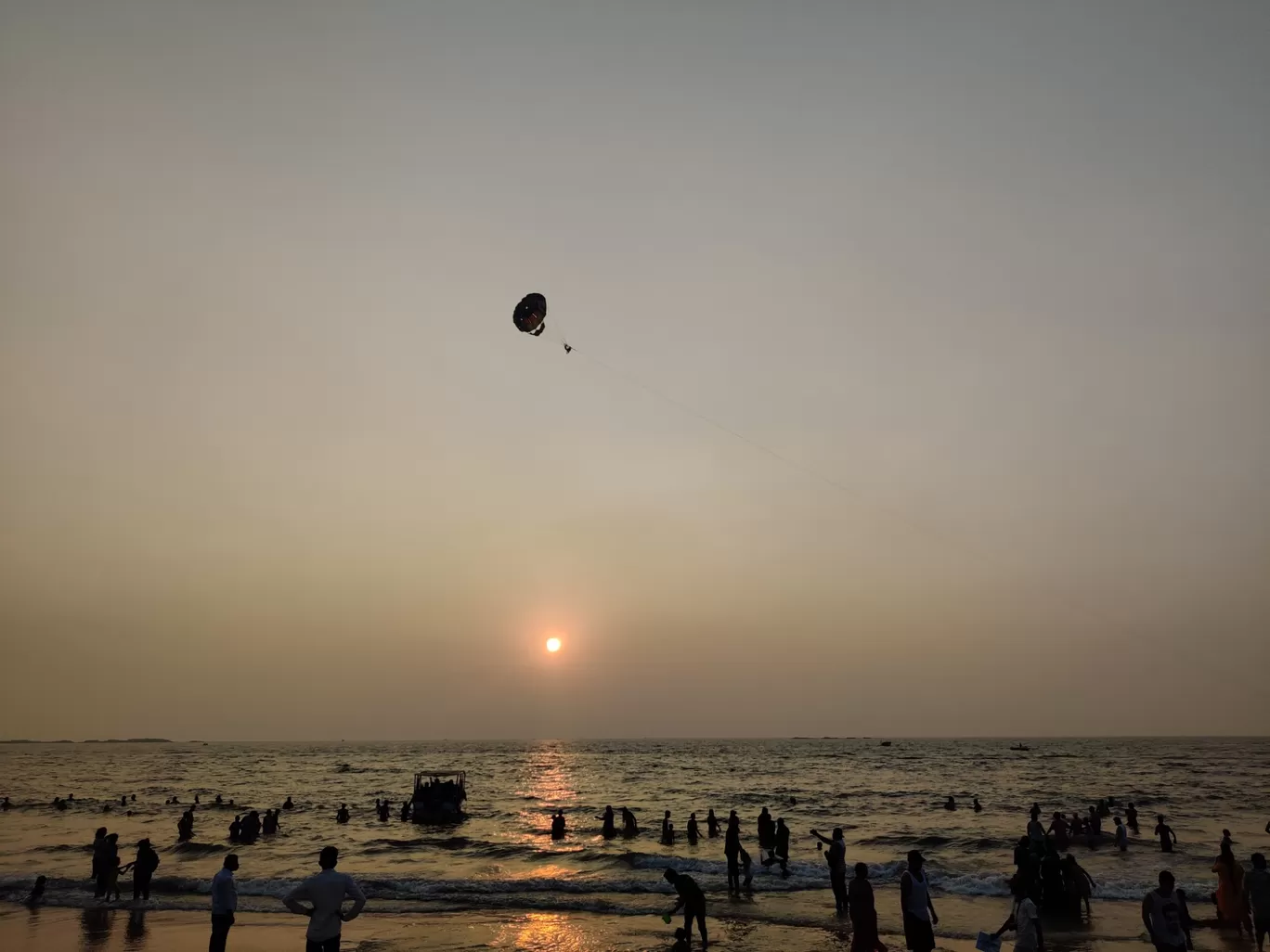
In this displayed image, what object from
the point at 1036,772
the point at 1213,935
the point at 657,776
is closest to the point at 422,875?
the point at 1213,935

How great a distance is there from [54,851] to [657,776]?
6174 cm

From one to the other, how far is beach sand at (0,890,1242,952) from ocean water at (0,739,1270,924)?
128 centimetres

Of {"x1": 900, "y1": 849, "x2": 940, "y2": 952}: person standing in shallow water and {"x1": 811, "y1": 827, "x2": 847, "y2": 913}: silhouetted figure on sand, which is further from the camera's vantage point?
{"x1": 811, "y1": 827, "x2": 847, "y2": 913}: silhouetted figure on sand

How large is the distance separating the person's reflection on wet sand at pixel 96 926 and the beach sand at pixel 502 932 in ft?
0.07

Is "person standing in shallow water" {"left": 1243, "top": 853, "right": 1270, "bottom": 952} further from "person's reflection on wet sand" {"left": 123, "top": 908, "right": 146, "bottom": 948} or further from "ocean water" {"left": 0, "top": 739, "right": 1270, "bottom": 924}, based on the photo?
"person's reflection on wet sand" {"left": 123, "top": 908, "right": 146, "bottom": 948}

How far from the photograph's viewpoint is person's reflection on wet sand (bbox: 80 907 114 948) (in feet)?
57.4

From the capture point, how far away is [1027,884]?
14219 millimetres

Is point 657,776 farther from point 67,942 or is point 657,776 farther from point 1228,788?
point 67,942

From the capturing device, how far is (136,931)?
1873 centimetres

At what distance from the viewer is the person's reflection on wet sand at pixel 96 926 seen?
1748 centimetres

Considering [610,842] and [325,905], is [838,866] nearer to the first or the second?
[325,905]

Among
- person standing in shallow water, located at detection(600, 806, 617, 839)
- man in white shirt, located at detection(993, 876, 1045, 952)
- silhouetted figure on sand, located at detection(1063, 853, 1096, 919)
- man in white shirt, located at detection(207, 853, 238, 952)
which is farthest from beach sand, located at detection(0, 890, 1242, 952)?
person standing in shallow water, located at detection(600, 806, 617, 839)

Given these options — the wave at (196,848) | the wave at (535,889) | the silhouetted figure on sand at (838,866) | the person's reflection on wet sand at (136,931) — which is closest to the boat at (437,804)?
the wave at (196,848)

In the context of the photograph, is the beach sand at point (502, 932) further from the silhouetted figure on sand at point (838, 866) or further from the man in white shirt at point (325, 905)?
the man in white shirt at point (325, 905)
